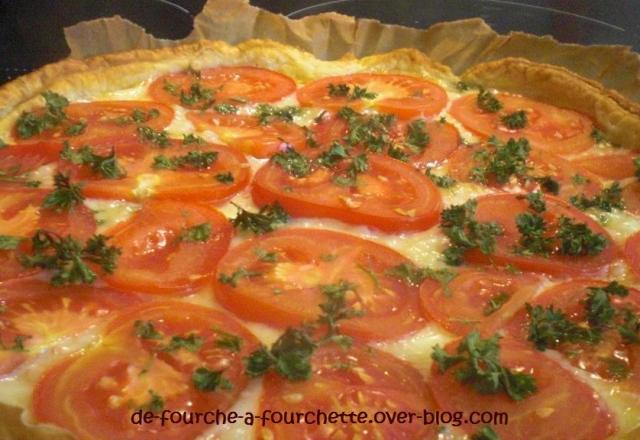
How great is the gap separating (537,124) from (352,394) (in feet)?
8.58

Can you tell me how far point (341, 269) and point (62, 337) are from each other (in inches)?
45.4

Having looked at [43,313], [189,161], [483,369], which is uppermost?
[483,369]

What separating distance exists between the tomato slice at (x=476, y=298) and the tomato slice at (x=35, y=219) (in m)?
1.56

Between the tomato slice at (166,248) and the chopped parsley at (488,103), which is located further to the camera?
the chopped parsley at (488,103)

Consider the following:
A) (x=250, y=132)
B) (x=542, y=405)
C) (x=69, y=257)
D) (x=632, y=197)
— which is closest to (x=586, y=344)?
(x=542, y=405)

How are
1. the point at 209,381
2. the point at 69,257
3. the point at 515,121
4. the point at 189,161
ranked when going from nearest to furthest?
the point at 209,381
the point at 69,257
the point at 189,161
the point at 515,121

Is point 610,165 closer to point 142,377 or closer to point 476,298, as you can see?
point 476,298

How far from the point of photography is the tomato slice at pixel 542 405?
8.34 feet

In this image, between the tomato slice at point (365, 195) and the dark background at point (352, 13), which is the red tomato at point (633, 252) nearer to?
the tomato slice at point (365, 195)

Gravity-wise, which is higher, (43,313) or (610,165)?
(610,165)

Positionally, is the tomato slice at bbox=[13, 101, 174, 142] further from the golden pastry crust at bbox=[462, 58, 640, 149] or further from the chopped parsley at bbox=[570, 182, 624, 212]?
the chopped parsley at bbox=[570, 182, 624, 212]

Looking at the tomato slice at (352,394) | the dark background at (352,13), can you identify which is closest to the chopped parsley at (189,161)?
the tomato slice at (352,394)

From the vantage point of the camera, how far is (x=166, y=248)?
3273 mm

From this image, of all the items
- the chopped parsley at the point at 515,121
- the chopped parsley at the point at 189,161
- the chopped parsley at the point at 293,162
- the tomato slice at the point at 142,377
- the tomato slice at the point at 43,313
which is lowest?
the tomato slice at the point at 43,313
